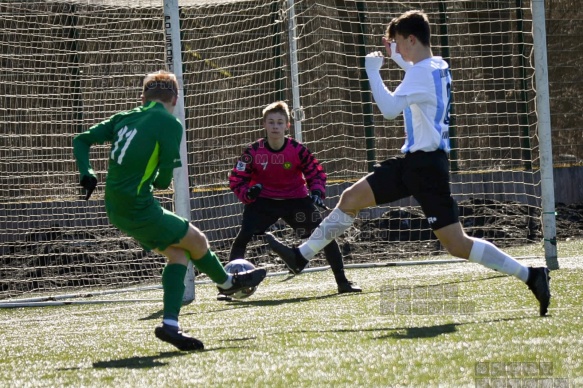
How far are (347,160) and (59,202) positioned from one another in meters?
3.88

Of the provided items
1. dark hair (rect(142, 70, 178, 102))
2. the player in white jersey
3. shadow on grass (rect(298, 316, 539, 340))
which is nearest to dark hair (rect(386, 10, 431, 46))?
the player in white jersey

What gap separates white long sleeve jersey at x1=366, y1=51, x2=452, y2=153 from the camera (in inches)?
238

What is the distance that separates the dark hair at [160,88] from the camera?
5578 mm

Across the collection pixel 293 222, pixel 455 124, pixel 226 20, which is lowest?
pixel 293 222

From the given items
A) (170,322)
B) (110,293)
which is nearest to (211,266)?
(170,322)

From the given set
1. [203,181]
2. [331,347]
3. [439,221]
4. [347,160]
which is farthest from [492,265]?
[347,160]

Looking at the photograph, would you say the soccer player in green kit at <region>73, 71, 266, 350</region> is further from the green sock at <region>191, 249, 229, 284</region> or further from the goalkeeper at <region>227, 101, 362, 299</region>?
the goalkeeper at <region>227, 101, 362, 299</region>

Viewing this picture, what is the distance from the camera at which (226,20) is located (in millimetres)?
13664

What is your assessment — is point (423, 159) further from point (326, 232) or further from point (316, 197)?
point (316, 197)

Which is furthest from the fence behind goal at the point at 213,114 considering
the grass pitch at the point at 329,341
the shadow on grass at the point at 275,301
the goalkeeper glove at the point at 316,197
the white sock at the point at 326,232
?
the white sock at the point at 326,232

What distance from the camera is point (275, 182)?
8891mm

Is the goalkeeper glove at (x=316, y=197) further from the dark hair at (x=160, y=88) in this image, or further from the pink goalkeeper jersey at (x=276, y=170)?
the dark hair at (x=160, y=88)

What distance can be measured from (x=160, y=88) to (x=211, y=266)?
102cm

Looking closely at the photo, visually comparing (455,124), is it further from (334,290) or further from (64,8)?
(334,290)
